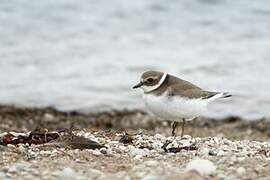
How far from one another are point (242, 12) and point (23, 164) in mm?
12178

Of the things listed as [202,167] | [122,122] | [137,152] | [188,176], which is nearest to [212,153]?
[137,152]

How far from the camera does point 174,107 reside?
726 centimetres

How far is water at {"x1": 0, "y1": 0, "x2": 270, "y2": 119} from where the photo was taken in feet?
38.9

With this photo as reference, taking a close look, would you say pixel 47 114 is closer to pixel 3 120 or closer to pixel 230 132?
pixel 3 120

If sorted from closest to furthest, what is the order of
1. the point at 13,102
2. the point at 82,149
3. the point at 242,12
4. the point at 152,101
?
the point at 82,149 < the point at 152,101 < the point at 13,102 < the point at 242,12

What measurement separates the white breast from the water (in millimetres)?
3977

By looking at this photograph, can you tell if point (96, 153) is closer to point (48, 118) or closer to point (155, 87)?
point (155, 87)

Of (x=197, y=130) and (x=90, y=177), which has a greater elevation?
(x=90, y=177)

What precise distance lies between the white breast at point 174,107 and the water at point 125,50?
13.0 ft

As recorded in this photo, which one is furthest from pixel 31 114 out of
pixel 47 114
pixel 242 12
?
pixel 242 12

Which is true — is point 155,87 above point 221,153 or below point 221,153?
above

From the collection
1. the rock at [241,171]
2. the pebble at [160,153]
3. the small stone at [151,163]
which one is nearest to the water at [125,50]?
the pebble at [160,153]

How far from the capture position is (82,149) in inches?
263

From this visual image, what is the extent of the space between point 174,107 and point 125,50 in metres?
7.03
